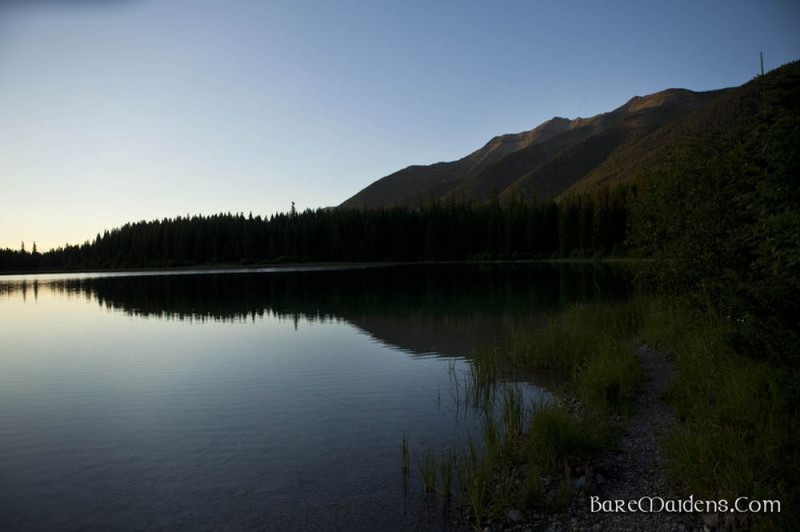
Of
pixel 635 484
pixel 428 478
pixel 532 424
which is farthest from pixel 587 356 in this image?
pixel 428 478

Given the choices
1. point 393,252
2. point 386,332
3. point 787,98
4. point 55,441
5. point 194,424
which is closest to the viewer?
point 787,98

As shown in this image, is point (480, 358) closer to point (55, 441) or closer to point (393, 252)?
point (55, 441)

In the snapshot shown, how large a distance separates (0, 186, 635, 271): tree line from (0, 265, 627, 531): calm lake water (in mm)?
105331

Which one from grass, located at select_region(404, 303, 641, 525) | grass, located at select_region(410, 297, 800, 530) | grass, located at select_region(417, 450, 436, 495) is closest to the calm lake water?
grass, located at select_region(417, 450, 436, 495)

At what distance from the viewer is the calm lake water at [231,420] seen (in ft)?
32.3

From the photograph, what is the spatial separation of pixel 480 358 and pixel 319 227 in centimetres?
15835

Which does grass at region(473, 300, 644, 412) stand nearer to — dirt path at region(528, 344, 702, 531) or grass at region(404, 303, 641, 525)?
grass at region(404, 303, 641, 525)

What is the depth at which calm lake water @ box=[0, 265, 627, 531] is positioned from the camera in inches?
388

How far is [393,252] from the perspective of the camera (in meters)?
170

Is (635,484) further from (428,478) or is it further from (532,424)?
(428,478)

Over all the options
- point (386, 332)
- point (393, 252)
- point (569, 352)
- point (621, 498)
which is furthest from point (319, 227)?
point (621, 498)

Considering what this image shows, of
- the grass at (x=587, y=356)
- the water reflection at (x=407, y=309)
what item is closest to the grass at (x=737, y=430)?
the grass at (x=587, y=356)

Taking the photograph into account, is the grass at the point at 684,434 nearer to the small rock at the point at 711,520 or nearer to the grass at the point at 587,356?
the grass at the point at 587,356

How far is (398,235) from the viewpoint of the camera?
553 ft
